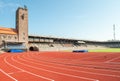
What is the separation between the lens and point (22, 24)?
5616 cm

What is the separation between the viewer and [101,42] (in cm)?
9688

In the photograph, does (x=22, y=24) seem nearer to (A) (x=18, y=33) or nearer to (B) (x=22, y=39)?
(A) (x=18, y=33)

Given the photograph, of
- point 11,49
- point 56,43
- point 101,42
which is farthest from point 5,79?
point 101,42

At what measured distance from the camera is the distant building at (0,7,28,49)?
162 feet

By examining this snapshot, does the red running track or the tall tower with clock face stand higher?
the tall tower with clock face

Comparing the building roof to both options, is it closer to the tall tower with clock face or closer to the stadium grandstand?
the stadium grandstand

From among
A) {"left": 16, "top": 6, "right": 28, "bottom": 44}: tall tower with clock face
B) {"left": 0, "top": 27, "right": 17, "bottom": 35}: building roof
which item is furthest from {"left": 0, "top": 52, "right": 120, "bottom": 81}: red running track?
{"left": 16, "top": 6, "right": 28, "bottom": 44}: tall tower with clock face

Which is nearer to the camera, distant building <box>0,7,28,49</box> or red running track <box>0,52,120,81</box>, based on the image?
red running track <box>0,52,120,81</box>

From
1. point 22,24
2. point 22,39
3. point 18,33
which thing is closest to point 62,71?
point 22,39

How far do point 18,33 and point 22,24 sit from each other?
363cm

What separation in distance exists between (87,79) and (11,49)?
130ft

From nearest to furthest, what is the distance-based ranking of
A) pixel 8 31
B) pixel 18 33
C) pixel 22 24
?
pixel 8 31
pixel 18 33
pixel 22 24

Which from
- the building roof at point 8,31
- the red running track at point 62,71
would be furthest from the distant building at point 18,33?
the red running track at point 62,71

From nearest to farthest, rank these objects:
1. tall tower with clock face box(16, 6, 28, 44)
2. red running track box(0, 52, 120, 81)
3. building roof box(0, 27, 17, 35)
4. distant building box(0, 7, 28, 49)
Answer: red running track box(0, 52, 120, 81), distant building box(0, 7, 28, 49), building roof box(0, 27, 17, 35), tall tower with clock face box(16, 6, 28, 44)
